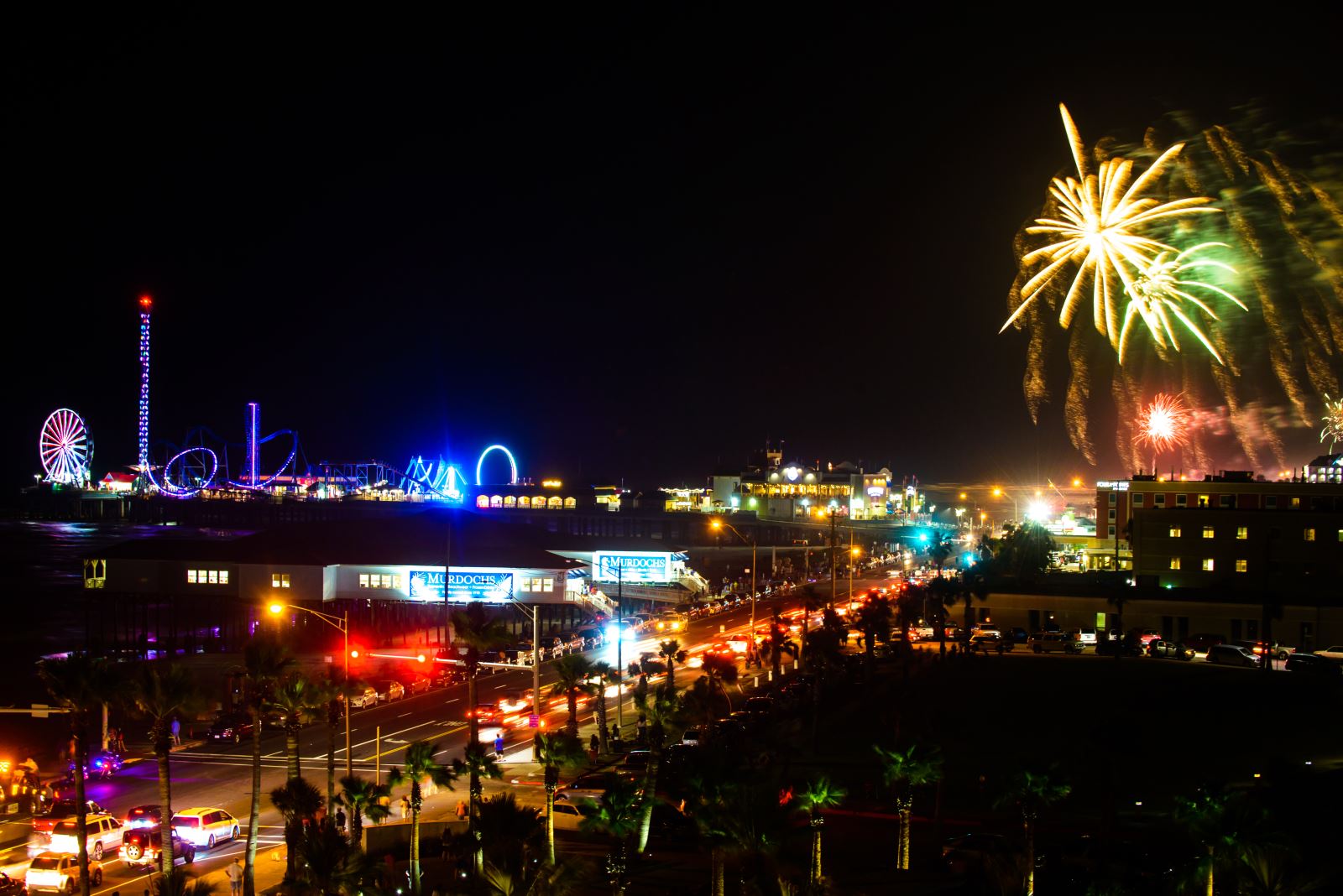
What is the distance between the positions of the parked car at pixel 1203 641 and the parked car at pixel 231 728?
3251 centimetres

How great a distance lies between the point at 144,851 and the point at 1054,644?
104ft

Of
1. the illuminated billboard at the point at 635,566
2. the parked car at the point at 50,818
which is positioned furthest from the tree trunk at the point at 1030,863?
the illuminated billboard at the point at 635,566

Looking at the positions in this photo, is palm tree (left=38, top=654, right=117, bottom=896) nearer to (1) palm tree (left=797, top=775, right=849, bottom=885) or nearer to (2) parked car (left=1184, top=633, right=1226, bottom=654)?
(1) palm tree (left=797, top=775, right=849, bottom=885)

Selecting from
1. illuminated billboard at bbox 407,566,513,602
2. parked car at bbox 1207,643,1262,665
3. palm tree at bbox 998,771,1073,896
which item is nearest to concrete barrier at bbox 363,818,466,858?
palm tree at bbox 998,771,1073,896

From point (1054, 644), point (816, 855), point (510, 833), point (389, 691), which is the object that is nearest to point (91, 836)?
point (510, 833)

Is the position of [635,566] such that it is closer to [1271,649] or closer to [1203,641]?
[1203,641]

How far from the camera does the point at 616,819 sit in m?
16.9

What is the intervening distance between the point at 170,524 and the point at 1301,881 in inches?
7660

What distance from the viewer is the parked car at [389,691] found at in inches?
1356

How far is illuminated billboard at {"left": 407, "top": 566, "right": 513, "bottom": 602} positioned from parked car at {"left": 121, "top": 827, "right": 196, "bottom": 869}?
30.5 metres

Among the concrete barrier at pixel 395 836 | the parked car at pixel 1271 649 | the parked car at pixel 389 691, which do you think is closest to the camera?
the concrete barrier at pixel 395 836

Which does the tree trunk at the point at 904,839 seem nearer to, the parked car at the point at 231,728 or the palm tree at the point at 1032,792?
the palm tree at the point at 1032,792

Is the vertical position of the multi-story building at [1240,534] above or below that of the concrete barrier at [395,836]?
above

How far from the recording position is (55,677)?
58.3 ft
